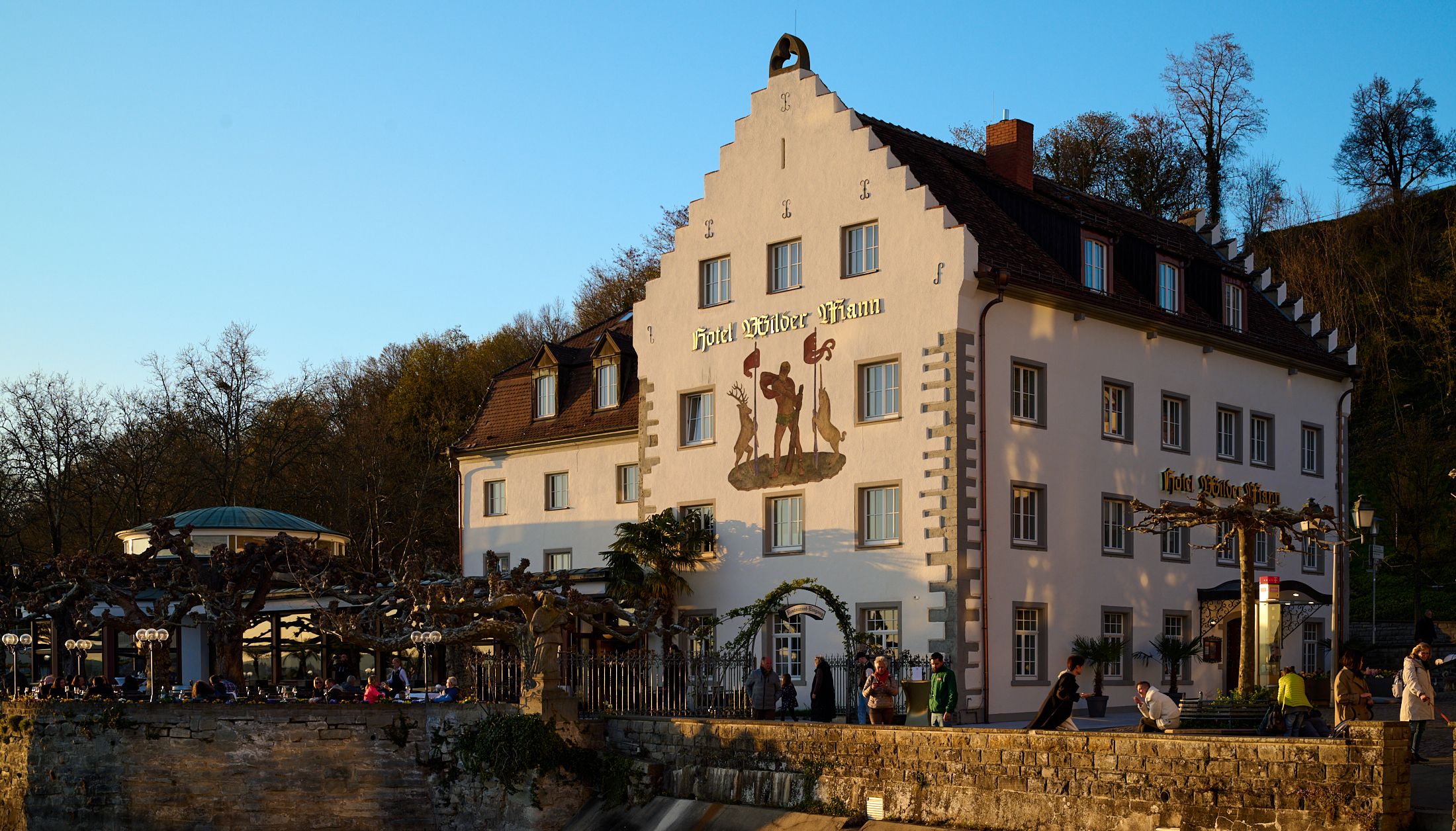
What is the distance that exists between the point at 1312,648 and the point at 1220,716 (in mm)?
16914

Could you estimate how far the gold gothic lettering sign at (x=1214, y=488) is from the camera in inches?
1347

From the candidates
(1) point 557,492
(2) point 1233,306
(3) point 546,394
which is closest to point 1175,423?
(2) point 1233,306

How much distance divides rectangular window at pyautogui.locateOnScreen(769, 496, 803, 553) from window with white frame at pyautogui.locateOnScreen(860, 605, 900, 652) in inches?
89.8

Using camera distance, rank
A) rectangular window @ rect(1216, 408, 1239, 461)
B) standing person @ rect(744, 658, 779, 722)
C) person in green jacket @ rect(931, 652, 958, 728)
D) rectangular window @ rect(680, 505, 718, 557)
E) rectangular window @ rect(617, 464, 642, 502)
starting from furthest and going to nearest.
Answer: rectangular window @ rect(617, 464, 642, 502) → rectangular window @ rect(1216, 408, 1239, 461) → rectangular window @ rect(680, 505, 718, 557) → standing person @ rect(744, 658, 779, 722) → person in green jacket @ rect(931, 652, 958, 728)

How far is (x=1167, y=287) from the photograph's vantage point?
117 feet

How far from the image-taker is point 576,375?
139 feet

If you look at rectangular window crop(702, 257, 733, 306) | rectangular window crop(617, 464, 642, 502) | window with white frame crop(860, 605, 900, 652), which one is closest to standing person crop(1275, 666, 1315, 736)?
window with white frame crop(860, 605, 900, 652)

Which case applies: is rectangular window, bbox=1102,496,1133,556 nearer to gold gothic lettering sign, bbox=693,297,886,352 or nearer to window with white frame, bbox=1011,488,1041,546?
window with white frame, bbox=1011,488,1041,546

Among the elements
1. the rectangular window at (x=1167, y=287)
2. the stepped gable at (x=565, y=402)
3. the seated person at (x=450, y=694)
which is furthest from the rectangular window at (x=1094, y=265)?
the seated person at (x=450, y=694)

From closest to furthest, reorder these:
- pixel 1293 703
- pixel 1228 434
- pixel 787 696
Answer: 1. pixel 1293 703
2. pixel 787 696
3. pixel 1228 434

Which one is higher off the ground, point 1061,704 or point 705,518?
point 705,518

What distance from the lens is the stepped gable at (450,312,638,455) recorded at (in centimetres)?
4016

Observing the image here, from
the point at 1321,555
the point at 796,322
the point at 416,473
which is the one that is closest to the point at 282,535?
the point at 796,322

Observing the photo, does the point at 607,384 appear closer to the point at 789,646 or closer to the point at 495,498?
the point at 495,498
